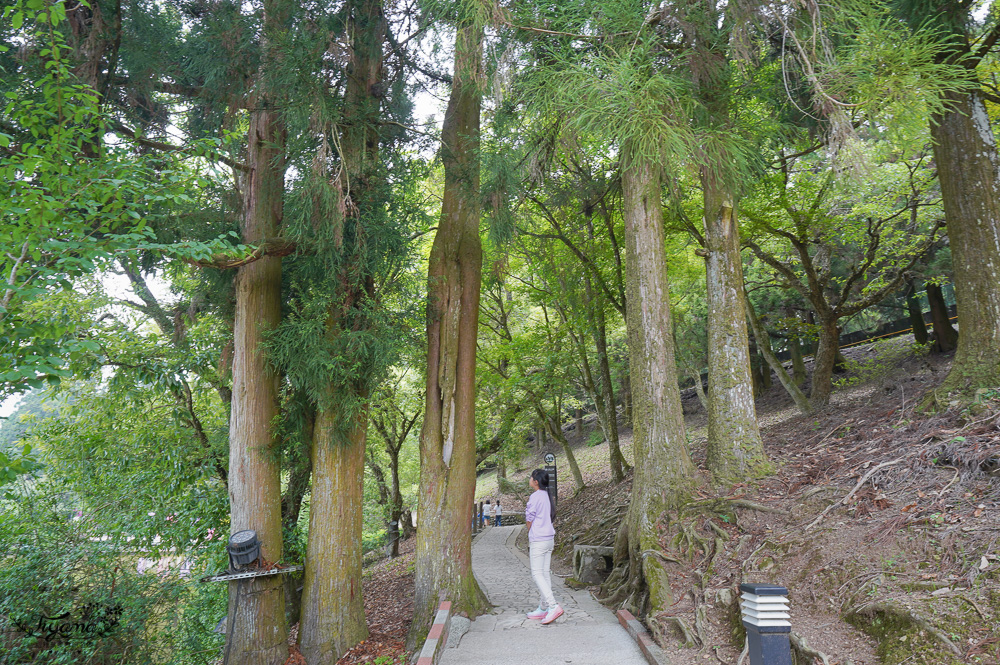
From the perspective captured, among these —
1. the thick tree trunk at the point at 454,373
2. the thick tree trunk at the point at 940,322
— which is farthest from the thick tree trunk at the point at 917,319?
the thick tree trunk at the point at 454,373

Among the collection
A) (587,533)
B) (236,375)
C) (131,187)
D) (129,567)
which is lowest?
(587,533)

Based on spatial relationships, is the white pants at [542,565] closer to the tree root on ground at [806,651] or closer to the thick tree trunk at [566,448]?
the tree root on ground at [806,651]

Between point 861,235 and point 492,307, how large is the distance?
31.8ft

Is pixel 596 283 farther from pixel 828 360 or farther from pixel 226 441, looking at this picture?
pixel 226 441

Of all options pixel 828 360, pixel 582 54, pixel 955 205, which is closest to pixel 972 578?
pixel 955 205

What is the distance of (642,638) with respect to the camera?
5.34 metres

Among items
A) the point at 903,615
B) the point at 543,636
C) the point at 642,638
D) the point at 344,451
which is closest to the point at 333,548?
the point at 344,451

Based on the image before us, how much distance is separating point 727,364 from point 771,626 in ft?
13.0

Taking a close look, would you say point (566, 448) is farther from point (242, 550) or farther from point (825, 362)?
point (242, 550)

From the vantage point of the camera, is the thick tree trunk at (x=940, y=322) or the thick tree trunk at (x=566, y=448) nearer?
the thick tree trunk at (x=940, y=322)

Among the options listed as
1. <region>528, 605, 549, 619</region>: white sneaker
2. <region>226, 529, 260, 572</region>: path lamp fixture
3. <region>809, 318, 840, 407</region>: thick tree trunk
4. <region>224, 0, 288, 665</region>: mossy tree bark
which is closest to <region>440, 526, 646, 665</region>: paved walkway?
<region>528, 605, 549, 619</region>: white sneaker

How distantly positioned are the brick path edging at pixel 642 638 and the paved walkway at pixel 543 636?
0.21ft

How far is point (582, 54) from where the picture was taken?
7184 millimetres

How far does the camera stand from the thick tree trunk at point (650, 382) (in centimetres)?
666
